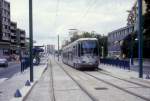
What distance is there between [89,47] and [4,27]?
91.7m

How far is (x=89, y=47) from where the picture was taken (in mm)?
38188

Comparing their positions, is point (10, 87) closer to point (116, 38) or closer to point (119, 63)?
point (119, 63)

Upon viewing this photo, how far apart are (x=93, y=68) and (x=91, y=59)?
3.94 meters

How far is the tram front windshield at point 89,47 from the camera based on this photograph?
38094 millimetres

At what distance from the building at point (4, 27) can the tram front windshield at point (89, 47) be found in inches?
3083

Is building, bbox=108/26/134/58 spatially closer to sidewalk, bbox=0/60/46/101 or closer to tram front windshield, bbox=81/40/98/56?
tram front windshield, bbox=81/40/98/56

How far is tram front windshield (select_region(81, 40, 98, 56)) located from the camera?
38094 millimetres

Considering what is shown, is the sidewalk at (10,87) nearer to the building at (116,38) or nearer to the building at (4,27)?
the building at (116,38)

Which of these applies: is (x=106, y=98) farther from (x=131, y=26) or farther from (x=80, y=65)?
(x=131, y=26)

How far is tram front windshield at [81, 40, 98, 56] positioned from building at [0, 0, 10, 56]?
78319mm

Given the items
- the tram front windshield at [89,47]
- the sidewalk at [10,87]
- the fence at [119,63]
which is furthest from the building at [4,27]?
the sidewalk at [10,87]

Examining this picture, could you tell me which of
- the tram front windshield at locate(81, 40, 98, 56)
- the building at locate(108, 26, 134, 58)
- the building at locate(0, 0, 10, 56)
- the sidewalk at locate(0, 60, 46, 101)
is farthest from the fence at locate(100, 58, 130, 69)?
the building at locate(0, 0, 10, 56)

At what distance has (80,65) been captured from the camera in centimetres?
3875

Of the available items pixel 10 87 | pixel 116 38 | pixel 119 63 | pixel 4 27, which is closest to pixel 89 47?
pixel 119 63
